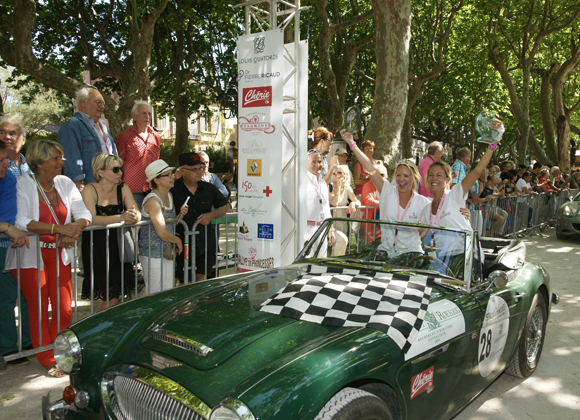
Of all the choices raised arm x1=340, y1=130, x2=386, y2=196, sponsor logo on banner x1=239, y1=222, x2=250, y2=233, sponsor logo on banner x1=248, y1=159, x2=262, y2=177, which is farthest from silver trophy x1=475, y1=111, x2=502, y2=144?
sponsor logo on banner x1=239, y1=222, x2=250, y2=233

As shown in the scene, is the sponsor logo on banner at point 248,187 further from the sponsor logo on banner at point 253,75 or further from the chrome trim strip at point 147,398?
the chrome trim strip at point 147,398

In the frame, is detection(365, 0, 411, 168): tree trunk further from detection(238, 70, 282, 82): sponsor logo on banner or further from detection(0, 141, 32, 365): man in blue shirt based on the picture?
detection(0, 141, 32, 365): man in blue shirt

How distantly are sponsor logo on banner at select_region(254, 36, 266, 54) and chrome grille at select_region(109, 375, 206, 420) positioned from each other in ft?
13.8

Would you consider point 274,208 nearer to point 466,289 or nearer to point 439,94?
point 466,289

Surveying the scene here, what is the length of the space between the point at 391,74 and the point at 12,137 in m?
6.63

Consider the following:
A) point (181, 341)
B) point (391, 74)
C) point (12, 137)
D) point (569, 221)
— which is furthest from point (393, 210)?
point (569, 221)

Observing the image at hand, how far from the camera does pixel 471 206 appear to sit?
9.40 metres

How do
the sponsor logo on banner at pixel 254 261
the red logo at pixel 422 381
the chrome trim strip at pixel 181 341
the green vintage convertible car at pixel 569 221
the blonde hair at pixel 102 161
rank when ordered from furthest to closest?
1. the green vintage convertible car at pixel 569 221
2. the sponsor logo on banner at pixel 254 261
3. the blonde hair at pixel 102 161
4. the red logo at pixel 422 381
5. the chrome trim strip at pixel 181 341

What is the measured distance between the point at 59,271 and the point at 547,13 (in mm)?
19352

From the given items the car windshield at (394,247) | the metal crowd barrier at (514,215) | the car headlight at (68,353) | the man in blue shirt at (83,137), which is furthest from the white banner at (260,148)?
the metal crowd barrier at (514,215)

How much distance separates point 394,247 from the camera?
3.50 meters

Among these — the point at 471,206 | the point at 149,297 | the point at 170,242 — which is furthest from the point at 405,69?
the point at 149,297

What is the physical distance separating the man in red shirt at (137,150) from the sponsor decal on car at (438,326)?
3.81 meters

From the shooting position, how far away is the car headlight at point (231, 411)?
1.78 m
